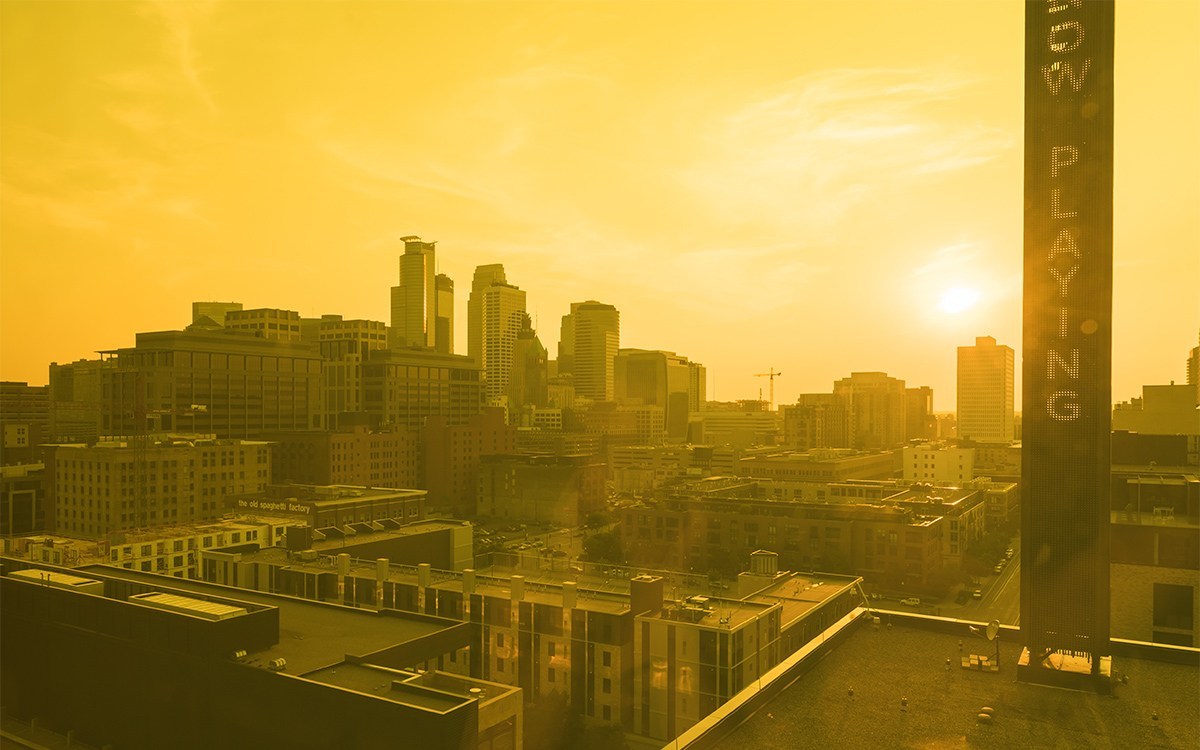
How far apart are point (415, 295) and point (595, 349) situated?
38.3 meters

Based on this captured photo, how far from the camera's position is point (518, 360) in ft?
512

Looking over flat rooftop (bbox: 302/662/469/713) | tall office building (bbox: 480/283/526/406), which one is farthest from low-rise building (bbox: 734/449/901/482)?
tall office building (bbox: 480/283/526/406)

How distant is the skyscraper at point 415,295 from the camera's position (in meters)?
160

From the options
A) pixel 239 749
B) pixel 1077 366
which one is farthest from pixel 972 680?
pixel 239 749

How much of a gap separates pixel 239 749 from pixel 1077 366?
1606 centimetres

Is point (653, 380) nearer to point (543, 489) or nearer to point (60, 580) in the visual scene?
point (543, 489)

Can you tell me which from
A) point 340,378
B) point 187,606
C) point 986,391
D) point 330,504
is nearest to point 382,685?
point 187,606

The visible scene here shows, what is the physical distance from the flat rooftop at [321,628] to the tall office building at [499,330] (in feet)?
454

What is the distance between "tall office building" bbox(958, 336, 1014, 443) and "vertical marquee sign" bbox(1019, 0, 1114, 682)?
97255 mm

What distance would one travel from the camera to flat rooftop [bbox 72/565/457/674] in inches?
585

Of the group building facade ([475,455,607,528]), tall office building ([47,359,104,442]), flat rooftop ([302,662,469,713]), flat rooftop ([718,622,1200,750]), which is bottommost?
building facade ([475,455,607,528])

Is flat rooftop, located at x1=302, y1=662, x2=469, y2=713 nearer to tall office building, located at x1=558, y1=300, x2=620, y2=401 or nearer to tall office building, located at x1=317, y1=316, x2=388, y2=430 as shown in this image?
tall office building, located at x1=317, y1=316, x2=388, y2=430

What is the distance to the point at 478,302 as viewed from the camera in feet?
553

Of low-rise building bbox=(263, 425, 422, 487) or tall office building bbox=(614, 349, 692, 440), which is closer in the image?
low-rise building bbox=(263, 425, 422, 487)
